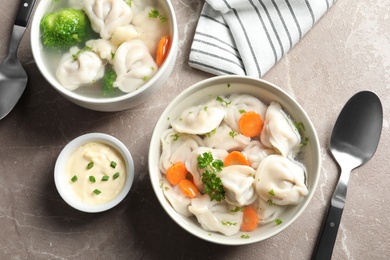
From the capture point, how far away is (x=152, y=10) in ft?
7.48

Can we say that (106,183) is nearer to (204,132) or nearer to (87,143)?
(87,143)

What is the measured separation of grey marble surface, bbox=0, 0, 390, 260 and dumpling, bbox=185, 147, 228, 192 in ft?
0.98

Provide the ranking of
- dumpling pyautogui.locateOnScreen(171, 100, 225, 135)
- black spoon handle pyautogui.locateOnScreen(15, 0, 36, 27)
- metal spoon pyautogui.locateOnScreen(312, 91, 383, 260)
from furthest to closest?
black spoon handle pyautogui.locateOnScreen(15, 0, 36, 27)
metal spoon pyautogui.locateOnScreen(312, 91, 383, 260)
dumpling pyautogui.locateOnScreen(171, 100, 225, 135)

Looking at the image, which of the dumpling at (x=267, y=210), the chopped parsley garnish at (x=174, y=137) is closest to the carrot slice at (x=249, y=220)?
the dumpling at (x=267, y=210)

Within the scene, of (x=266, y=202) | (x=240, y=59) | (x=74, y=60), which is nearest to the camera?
(x=266, y=202)

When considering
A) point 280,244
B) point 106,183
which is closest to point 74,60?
point 106,183

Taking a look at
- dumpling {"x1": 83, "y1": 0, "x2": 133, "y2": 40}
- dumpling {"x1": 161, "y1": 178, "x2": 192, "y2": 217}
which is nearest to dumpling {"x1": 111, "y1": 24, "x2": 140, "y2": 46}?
dumpling {"x1": 83, "y1": 0, "x2": 133, "y2": 40}

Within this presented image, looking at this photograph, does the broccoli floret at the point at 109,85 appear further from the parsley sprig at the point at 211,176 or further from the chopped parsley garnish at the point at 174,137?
the parsley sprig at the point at 211,176

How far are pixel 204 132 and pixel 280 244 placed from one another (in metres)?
0.61

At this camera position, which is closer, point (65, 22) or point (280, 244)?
point (65, 22)

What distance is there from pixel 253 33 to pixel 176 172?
0.69 m

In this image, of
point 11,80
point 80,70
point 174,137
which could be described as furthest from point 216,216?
point 11,80

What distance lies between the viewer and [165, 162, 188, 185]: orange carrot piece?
7.01 ft

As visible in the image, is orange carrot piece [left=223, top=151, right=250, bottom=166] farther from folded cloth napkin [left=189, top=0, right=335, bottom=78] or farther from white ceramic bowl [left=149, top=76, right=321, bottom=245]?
folded cloth napkin [left=189, top=0, right=335, bottom=78]
